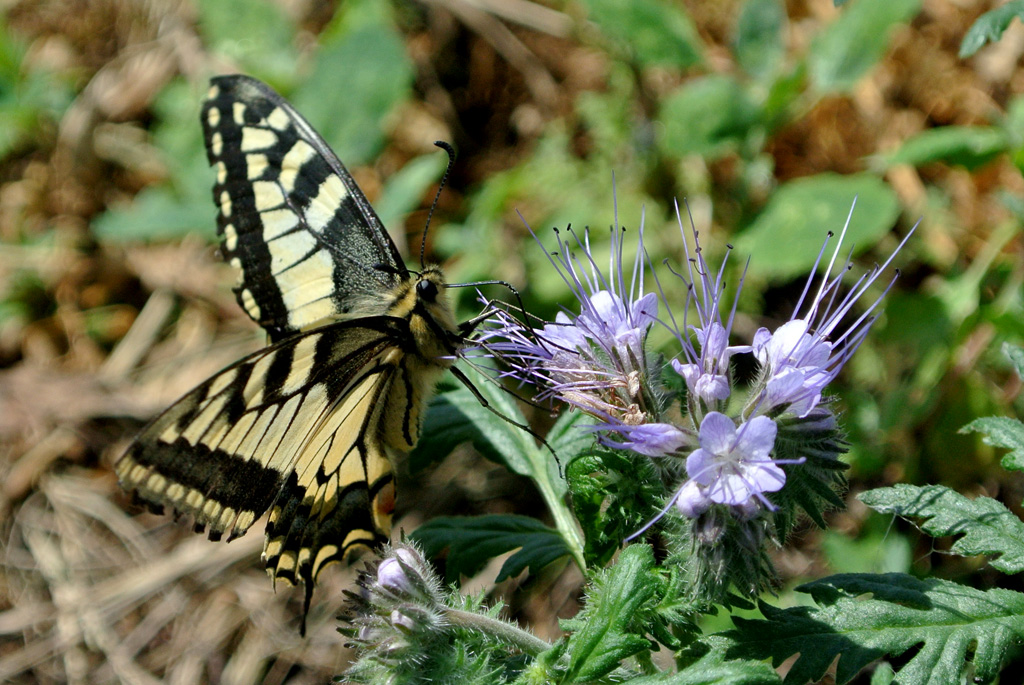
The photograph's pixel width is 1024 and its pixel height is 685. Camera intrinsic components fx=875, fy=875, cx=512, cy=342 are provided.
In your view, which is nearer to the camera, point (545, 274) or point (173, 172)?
point (545, 274)

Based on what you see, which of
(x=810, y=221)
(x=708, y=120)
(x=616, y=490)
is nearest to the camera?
(x=616, y=490)

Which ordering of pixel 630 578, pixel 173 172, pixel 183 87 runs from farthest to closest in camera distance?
pixel 183 87 → pixel 173 172 → pixel 630 578

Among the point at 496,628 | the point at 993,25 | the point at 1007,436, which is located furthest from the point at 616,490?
the point at 993,25

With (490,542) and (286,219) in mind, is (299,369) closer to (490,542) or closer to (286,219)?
(286,219)

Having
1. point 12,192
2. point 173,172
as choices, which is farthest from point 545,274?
point 12,192

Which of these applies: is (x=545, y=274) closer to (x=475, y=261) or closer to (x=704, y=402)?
(x=475, y=261)

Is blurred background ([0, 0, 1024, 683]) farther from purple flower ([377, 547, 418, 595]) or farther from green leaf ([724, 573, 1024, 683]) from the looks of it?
purple flower ([377, 547, 418, 595])
